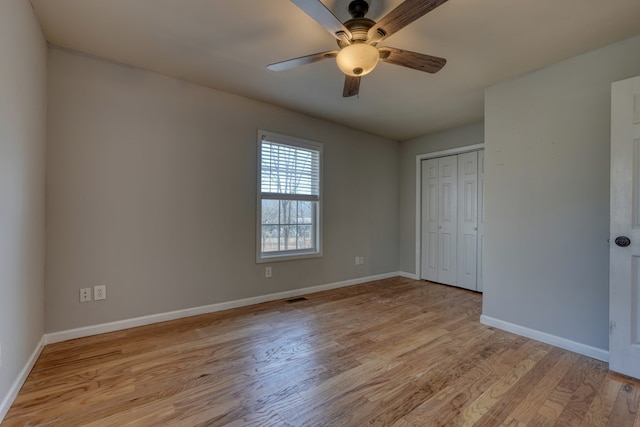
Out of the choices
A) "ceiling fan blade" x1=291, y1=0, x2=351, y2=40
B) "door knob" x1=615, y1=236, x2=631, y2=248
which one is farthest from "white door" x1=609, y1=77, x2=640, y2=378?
"ceiling fan blade" x1=291, y1=0, x2=351, y2=40

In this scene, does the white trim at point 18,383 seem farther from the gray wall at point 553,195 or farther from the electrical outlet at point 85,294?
the gray wall at point 553,195

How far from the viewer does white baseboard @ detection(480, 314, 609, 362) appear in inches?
87.0

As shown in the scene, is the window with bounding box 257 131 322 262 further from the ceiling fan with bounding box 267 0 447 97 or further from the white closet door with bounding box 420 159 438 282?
the white closet door with bounding box 420 159 438 282

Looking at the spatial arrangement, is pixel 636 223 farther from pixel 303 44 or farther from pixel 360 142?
pixel 360 142

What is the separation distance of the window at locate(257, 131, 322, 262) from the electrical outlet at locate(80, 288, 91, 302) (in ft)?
5.14

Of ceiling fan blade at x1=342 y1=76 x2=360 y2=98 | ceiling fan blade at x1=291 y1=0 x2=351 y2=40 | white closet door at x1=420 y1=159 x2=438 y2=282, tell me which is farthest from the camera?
white closet door at x1=420 y1=159 x2=438 y2=282

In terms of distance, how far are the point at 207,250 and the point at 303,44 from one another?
2152 mm

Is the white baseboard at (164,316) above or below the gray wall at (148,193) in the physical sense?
below

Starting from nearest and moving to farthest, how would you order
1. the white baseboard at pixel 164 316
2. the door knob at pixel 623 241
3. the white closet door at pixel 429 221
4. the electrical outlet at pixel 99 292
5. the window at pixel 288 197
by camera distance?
1. the door knob at pixel 623 241
2. the white baseboard at pixel 164 316
3. the electrical outlet at pixel 99 292
4. the window at pixel 288 197
5. the white closet door at pixel 429 221

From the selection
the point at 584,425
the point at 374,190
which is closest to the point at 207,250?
the point at 374,190

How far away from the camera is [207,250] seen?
10.2ft

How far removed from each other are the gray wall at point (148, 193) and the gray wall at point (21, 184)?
155mm

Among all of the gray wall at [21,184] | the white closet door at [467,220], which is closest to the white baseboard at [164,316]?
the gray wall at [21,184]

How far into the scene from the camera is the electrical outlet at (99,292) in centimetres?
252
